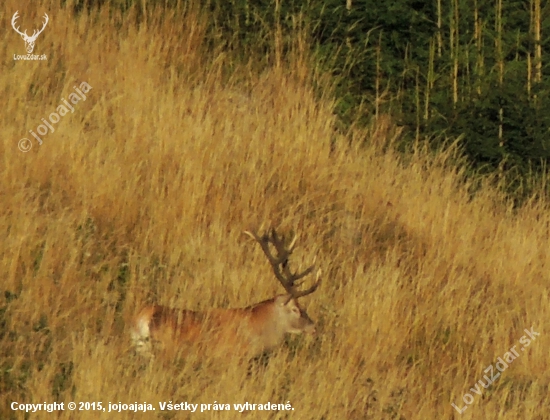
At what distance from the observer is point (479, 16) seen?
1137 cm

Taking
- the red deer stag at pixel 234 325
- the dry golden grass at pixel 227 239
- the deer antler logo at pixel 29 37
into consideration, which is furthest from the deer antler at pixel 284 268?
the deer antler logo at pixel 29 37

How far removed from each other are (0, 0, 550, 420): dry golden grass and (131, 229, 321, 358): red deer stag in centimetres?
13

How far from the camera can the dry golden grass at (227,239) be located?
19.4 feet

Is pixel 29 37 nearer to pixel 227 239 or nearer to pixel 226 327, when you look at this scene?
pixel 227 239

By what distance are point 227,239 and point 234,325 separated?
4.03 feet

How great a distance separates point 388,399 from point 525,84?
5.07 metres

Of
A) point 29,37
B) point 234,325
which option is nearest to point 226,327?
point 234,325

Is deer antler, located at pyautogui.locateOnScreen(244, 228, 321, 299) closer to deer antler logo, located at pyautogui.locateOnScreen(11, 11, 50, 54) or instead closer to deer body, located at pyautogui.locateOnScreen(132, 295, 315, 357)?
deer body, located at pyautogui.locateOnScreen(132, 295, 315, 357)

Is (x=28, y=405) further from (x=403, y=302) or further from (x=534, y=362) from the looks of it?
(x=534, y=362)

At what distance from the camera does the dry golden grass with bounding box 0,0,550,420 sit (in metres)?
5.91

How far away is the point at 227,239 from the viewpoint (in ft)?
24.4

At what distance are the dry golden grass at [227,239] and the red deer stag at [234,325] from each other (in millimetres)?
126

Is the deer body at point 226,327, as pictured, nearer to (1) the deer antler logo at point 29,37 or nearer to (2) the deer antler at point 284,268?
(2) the deer antler at point 284,268

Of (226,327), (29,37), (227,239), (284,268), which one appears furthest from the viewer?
(29,37)
